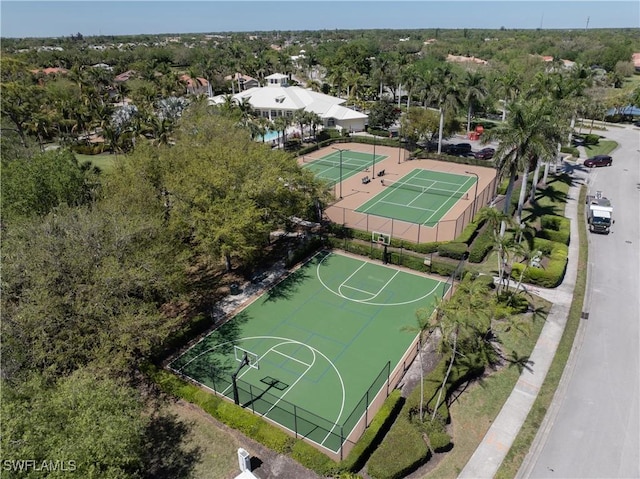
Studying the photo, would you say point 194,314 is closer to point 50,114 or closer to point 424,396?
point 424,396

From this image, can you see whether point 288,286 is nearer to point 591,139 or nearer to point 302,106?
point 302,106

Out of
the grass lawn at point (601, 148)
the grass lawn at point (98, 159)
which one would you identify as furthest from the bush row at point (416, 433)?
the grass lawn at point (98, 159)

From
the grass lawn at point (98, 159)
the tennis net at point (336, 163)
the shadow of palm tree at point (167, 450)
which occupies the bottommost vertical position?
the shadow of palm tree at point (167, 450)

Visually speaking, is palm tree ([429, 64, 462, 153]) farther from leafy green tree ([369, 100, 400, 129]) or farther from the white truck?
the white truck

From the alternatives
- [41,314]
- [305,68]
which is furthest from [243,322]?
[305,68]

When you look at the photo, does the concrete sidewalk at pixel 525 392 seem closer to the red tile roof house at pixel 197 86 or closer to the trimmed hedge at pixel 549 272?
the trimmed hedge at pixel 549 272

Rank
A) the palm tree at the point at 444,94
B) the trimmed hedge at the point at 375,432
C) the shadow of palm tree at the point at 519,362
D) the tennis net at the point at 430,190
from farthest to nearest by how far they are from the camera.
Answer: the palm tree at the point at 444,94 < the tennis net at the point at 430,190 < the shadow of palm tree at the point at 519,362 < the trimmed hedge at the point at 375,432

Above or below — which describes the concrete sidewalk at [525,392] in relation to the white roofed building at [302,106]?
below
